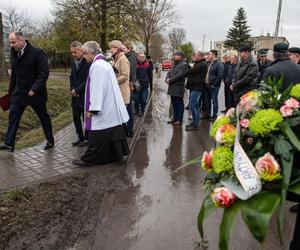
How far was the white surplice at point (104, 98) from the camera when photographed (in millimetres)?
6109

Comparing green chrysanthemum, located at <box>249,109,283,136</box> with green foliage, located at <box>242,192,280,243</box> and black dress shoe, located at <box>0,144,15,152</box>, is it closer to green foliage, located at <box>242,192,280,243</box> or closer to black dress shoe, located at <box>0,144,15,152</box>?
green foliage, located at <box>242,192,280,243</box>

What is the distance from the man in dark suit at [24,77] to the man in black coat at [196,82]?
3.84m

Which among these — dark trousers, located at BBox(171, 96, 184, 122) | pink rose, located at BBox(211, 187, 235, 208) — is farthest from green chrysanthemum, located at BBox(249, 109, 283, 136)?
dark trousers, located at BBox(171, 96, 184, 122)

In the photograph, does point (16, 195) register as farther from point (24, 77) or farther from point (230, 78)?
point (230, 78)

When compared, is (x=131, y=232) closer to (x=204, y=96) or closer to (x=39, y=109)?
(x=39, y=109)

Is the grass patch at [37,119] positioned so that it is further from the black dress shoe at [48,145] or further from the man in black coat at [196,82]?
the man in black coat at [196,82]

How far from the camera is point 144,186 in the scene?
18.7 ft

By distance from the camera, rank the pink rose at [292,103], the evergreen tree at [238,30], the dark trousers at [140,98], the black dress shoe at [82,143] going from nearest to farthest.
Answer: the pink rose at [292,103], the black dress shoe at [82,143], the dark trousers at [140,98], the evergreen tree at [238,30]

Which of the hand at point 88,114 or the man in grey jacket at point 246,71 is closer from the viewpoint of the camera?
the hand at point 88,114

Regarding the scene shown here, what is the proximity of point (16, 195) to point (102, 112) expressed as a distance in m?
1.86

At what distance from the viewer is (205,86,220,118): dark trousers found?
11.3 meters

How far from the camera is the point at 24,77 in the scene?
714 centimetres

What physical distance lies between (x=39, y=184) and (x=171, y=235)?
219cm

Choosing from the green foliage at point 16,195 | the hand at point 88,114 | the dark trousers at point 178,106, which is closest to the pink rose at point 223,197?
the green foliage at point 16,195
